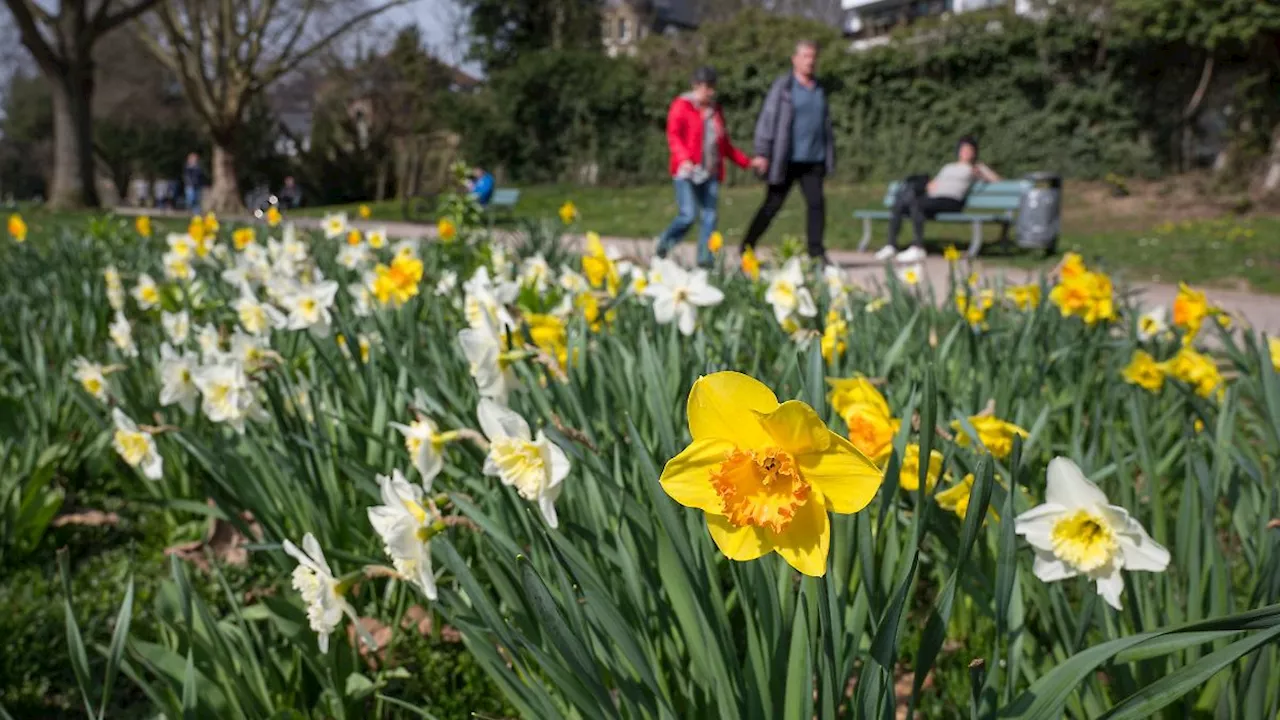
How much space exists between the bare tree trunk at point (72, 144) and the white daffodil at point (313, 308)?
53.9 feet

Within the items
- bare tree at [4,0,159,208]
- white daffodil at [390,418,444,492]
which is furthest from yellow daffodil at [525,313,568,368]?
bare tree at [4,0,159,208]

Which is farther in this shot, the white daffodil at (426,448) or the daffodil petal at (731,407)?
the white daffodil at (426,448)

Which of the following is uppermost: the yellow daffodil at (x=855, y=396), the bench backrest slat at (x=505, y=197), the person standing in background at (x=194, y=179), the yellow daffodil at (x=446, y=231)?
the person standing in background at (x=194, y=179)

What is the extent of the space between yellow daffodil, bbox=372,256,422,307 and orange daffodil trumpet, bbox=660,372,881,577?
1993mm

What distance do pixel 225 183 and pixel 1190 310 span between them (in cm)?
2165

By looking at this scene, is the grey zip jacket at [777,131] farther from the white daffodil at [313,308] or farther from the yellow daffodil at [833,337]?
the white daffodil at [313,308]

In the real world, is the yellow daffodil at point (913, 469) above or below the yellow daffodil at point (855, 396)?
below

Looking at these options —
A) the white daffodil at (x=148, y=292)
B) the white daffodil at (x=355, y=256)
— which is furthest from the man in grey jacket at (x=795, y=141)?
the white daffodil at (x=148, y=292)

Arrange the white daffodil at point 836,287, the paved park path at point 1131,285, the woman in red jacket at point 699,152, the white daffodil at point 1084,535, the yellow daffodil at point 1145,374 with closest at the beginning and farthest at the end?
the white daffodil at point 1084,535 → the yellow daffodil at point 1145,374 → the white daffodil at point 836,287 → the paved park path at point 1131,285 → the woman in red jacket at point 699,152

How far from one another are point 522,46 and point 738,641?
28.3 m

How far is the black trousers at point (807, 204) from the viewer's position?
623 cm

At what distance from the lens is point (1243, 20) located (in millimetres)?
14062

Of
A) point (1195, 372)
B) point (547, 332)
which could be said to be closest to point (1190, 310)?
point (1195, 372)

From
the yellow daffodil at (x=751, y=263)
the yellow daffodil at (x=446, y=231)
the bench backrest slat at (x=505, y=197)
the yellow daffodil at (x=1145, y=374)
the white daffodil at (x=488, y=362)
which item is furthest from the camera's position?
the bench backrest slat at (x=505, y=197)
